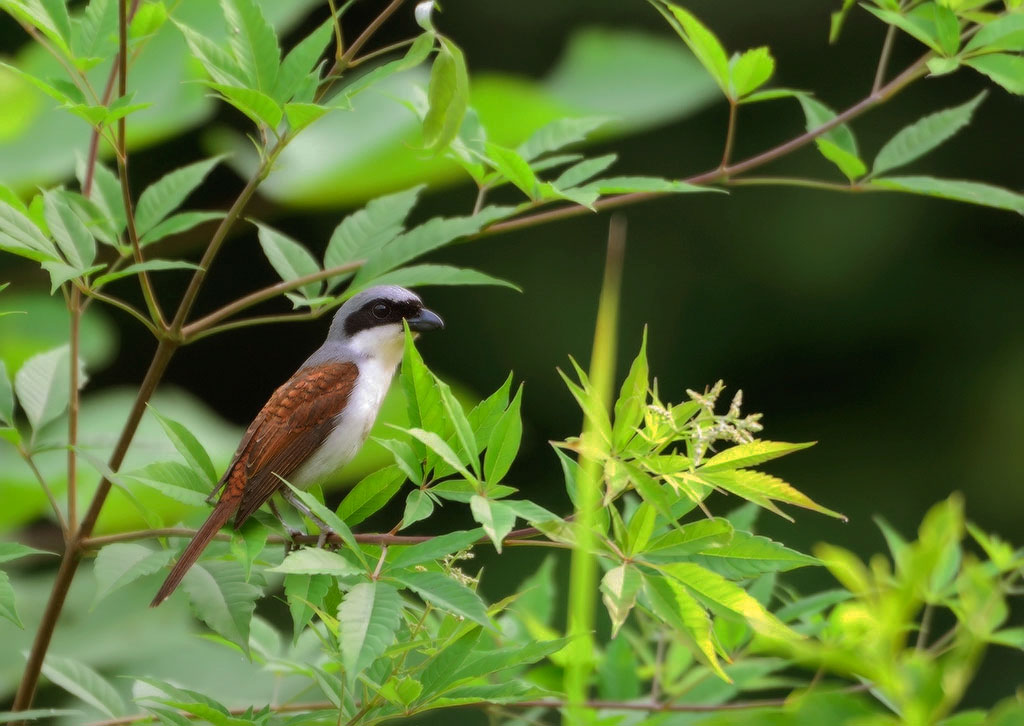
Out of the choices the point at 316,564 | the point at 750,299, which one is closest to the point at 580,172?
the point at 316,564

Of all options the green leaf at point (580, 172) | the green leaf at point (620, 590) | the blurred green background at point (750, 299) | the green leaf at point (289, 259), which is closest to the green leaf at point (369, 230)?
the green leaf at point (289, 259)

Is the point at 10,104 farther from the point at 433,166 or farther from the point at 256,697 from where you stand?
the point at 256,697

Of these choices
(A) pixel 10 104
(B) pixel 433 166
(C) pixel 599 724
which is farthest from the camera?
(B) pixel 433 166

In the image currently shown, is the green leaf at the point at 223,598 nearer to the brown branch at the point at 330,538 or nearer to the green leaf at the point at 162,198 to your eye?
the brown branch at the point at 330,538

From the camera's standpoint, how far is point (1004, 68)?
114cm

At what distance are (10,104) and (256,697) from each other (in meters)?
1.21

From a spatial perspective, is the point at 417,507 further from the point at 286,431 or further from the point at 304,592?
the point at 286,431

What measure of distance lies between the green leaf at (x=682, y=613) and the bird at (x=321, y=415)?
348 mm

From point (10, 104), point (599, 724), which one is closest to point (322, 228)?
point (10, 104)

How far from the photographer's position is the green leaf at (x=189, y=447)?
97 cm

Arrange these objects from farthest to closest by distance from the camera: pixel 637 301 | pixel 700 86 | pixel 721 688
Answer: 1. pixel 637 301
2. pixel 700 86
3. pixel 721 688

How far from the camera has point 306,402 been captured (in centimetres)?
134

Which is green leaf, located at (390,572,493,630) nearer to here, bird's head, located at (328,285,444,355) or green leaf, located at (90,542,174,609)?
green leaf, located at (90,542,174,609)

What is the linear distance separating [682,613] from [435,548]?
16cm
